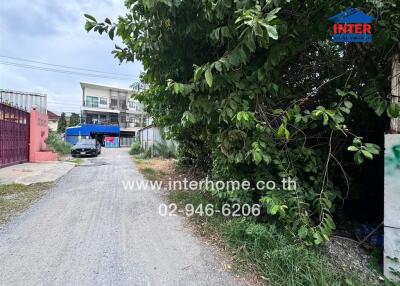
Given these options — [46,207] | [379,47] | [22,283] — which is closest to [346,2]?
[379,47]

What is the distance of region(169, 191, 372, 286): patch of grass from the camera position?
2570mm

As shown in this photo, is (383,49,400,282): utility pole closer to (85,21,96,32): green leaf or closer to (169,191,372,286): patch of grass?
(169,191,372,286): patch of grass

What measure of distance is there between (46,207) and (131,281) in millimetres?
3455

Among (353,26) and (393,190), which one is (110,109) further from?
(393,190)

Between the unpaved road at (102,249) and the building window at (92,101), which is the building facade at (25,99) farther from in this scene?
the building window at (92,101)

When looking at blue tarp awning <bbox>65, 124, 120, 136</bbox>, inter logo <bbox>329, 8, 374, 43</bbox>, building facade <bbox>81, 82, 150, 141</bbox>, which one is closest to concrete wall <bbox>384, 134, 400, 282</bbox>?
inter logo <bbox>329, 8, 374, 43</bbox>

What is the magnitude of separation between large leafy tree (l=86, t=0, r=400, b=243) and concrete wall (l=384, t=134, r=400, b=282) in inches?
7.6

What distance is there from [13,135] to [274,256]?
466 inches

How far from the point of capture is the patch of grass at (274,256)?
2.57 meters

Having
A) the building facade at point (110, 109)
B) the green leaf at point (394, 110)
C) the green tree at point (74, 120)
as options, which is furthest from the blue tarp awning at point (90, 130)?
the green leaf at point (394, 110)

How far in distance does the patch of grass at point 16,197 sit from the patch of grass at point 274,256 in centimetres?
367

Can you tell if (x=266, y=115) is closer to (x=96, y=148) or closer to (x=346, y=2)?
(x=346, y=2)

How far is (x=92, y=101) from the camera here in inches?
1438

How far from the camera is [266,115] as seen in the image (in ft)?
10.4
